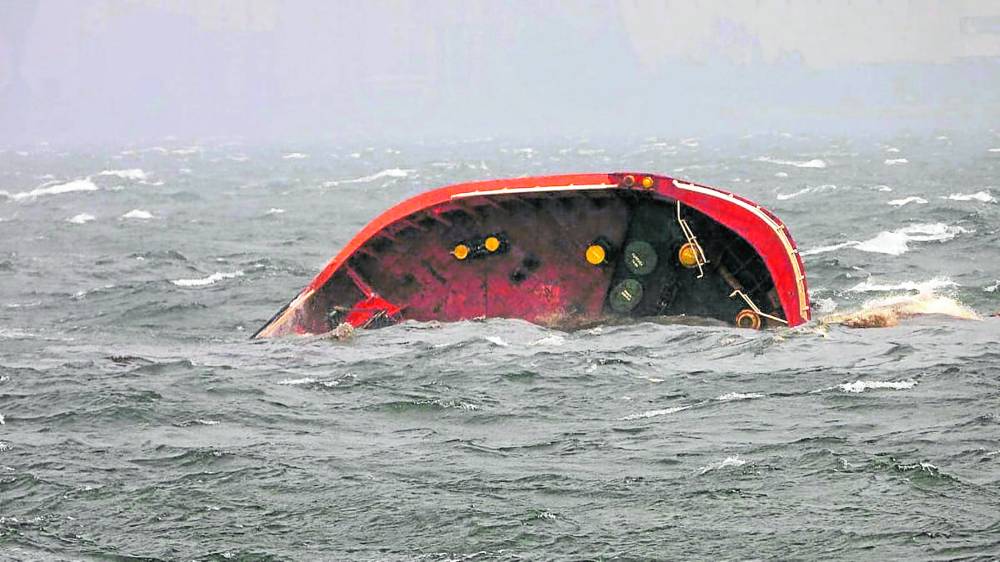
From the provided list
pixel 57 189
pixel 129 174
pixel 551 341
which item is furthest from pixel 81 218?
pixel 129 174

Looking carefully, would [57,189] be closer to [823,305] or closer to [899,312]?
[823,305]

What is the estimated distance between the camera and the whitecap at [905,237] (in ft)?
124

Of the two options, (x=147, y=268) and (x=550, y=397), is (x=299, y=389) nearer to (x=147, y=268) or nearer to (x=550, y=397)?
(x=550, y=397)

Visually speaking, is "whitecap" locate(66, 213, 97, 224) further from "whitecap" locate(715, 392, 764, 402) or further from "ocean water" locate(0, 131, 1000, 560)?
"whitecap" locate(715, 392, 764, 402)

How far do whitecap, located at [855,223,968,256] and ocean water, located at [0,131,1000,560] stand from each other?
2.71m

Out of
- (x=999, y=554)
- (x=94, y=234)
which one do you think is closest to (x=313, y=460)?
(x=999, y=554)

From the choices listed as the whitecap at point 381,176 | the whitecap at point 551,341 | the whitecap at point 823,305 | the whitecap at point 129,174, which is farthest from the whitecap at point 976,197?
the whitecap at point 129,174

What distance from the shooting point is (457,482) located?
15.5 metres

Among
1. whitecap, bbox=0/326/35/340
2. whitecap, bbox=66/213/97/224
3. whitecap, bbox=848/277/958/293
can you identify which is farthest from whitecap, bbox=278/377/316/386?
whitecap, bbox=66/213/97/224

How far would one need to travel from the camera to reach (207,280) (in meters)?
37.6

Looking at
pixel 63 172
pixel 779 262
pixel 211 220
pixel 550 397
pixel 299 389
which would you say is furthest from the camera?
pixel 63 172

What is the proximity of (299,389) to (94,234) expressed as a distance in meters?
34.6

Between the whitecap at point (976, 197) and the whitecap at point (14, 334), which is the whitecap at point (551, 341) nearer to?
the whitecap at point (14, 334)

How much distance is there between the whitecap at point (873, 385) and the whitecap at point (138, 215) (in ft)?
154
